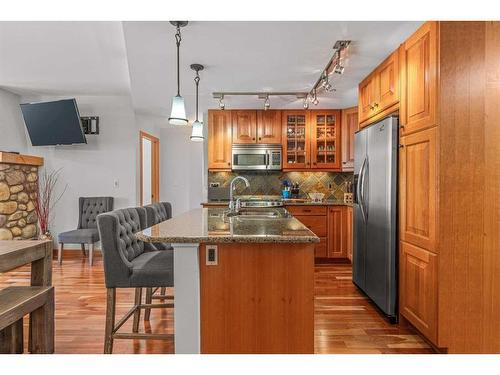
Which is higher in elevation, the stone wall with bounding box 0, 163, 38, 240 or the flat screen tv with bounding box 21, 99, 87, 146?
the flat screen tv with bounding box 21, 99, 87, 146

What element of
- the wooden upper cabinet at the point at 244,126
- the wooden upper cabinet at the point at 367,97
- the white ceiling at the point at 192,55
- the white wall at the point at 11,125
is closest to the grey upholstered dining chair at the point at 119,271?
the white ceiling at the point at 192,55

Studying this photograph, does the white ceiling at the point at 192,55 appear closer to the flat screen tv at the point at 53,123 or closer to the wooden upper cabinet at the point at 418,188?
the flat screen tv at the point at 53,123

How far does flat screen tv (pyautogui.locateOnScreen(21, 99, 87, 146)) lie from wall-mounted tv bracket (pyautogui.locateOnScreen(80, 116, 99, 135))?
0.20 metres

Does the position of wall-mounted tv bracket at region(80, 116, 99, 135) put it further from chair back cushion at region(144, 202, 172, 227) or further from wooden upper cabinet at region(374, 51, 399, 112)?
wooden upper cabinet at region(374, 51, 399, 112)

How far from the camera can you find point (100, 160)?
4.89m

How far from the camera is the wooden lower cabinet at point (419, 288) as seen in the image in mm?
2031

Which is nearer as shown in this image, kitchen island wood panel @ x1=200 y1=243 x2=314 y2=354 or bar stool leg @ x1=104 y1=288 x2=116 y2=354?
kitchen island wood panel @ x1=200 y1=243 x2=314 y2=354

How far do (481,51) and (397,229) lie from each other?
1343mm

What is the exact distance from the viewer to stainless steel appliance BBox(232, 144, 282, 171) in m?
4.70

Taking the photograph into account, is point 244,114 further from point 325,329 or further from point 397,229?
point 325,329

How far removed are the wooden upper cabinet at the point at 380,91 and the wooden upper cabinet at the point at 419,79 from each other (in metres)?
0.14

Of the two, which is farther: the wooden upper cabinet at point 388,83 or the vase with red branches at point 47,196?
the vase with red branches at point 47,196

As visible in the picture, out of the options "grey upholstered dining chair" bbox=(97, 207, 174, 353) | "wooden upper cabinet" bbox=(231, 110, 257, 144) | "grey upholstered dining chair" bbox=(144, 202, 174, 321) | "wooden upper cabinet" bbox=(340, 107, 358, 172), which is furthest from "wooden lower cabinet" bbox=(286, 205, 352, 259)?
"grey upholstered dining chair" bbox=(97, 207, 174, 353)
